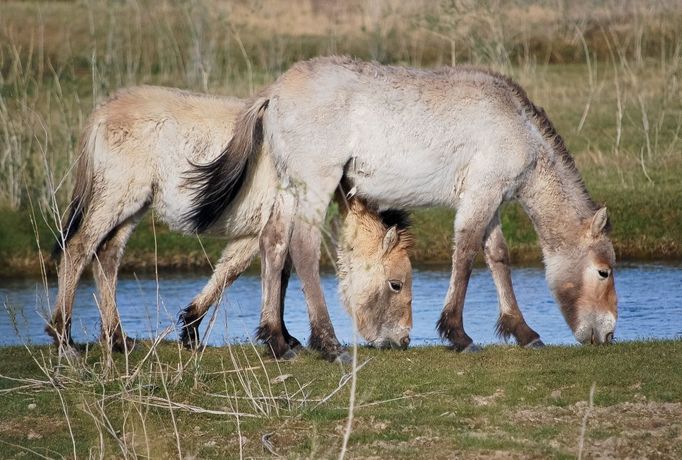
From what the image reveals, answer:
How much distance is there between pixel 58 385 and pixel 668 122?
41.0ft

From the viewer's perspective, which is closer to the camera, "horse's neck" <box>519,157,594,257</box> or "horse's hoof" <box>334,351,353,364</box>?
"horse's hoof" <box>334,351,353,364</box>

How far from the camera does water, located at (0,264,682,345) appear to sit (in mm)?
10523

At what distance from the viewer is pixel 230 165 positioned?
8961 mm

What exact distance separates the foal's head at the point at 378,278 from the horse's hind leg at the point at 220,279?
94cm

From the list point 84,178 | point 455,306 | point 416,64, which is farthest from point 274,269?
point 416,64

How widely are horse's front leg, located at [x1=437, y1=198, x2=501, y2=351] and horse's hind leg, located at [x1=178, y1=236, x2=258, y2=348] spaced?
184cm

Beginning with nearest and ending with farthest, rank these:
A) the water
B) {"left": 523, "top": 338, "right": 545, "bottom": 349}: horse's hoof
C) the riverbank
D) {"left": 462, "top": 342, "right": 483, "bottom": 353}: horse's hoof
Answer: the riverbank → {"left": 462, "top": 342, "right": 483, "bottom": 353}: horse's hoof → {"left": 523, "top": 338, "right": 545, "bottom": 349}: horse's hoof → the water

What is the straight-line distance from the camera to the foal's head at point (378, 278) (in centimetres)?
916

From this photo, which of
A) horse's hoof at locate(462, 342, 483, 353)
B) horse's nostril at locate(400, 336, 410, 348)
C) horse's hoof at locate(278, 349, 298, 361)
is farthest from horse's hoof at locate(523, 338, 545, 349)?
horse's hoof at locate(278, 349, 298, 361)

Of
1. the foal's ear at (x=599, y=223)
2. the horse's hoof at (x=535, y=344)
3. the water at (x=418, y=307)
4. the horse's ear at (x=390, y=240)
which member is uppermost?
the foal's ear at (x=599, y=223)

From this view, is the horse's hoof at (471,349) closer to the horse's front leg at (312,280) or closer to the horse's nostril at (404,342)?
the horse's nostril at (404,342)

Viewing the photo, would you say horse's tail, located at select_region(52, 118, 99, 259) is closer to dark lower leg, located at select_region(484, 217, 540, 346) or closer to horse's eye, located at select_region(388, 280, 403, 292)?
horse's eye, located at select_region(388, 280, 403, 292)

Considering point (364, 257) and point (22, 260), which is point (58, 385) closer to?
point (364, 257)

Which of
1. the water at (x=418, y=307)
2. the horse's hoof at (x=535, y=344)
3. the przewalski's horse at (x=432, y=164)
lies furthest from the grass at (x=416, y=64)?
the horse's hoof at (x=535, y=344)
